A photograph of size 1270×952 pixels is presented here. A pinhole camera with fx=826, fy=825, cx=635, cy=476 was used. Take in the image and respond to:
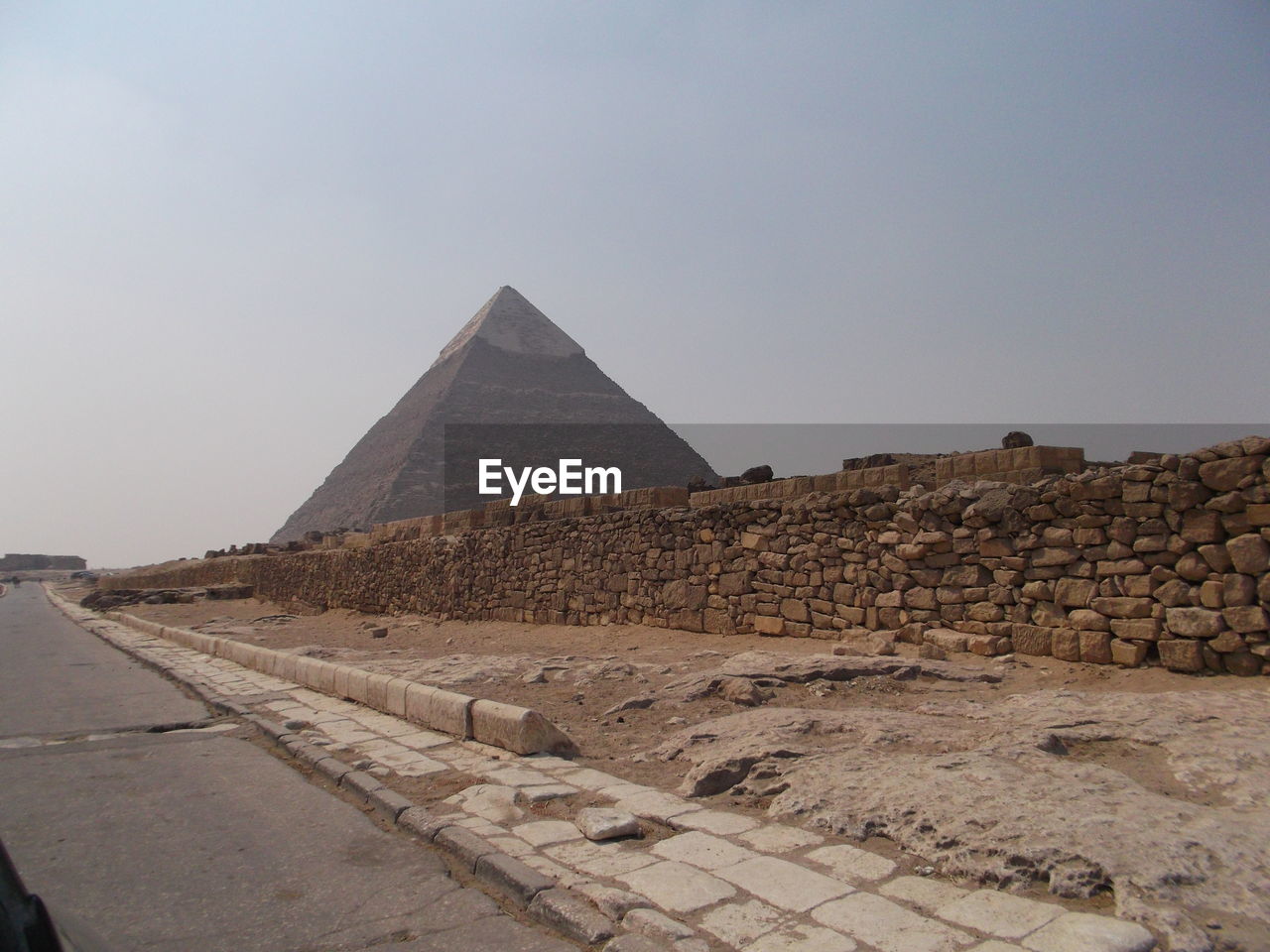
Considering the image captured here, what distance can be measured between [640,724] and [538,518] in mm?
8431

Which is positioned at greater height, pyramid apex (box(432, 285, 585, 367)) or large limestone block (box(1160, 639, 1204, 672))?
pyramid apex (box(432, 285, 585, 367))

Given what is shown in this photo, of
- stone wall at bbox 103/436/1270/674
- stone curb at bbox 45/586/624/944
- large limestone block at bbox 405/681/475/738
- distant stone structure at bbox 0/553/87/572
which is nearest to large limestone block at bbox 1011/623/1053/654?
stone wall at bbox 103/436/1270/674

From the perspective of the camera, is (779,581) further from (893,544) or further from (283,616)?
(283,616)

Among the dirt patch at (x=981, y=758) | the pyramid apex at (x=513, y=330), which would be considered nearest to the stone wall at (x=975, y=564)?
the dirt patch at (x=981, y=758)

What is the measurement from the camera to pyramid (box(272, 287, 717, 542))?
295 ft

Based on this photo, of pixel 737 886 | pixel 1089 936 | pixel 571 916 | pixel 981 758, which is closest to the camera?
pixel 1089 936

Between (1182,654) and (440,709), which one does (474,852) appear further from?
(1182,654)

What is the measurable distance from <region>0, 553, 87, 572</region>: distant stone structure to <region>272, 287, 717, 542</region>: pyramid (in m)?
42.5

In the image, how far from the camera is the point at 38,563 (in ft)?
398

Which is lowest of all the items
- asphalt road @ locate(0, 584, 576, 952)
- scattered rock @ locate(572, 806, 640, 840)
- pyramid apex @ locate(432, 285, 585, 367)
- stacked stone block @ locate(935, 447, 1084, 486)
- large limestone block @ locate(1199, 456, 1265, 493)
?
asphalt road @ locate(0, 584, 576, 952)

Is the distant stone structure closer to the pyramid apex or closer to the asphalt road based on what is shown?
the pyramid apex

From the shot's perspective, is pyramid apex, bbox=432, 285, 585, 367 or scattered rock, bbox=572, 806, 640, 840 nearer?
scattered rock, bbox=572, 806, 640, 840

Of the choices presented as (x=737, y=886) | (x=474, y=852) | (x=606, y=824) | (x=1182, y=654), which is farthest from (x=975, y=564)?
(x=474, y=852)

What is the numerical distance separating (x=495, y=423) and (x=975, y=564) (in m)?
95.6
